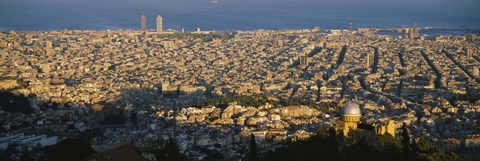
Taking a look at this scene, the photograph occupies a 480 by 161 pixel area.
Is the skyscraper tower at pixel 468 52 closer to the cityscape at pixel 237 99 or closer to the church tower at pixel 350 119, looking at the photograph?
the cityscape at pixel 237 99

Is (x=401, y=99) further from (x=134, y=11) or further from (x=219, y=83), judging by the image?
(x=134, y=11)

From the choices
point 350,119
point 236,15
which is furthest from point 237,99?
point 236,15

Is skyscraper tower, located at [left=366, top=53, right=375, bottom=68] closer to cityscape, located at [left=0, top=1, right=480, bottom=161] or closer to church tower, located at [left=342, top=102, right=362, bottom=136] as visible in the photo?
cityscape, located at [left=0, top=1, right=480, bottom=161]

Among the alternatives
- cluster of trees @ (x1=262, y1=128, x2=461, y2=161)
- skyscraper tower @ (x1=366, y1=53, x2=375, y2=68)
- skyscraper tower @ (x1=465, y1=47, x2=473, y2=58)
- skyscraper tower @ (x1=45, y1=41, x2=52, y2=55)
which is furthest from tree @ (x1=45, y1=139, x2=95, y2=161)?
skyscraper tower @ (x1=465, y1=47, x2=473, y2=58)

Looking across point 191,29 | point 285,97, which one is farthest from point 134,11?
point 285,97

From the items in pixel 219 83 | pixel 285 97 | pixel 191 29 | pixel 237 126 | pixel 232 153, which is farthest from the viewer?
pixel 191 29
